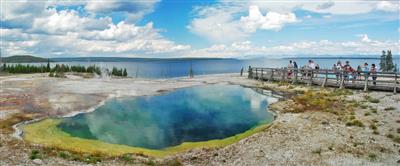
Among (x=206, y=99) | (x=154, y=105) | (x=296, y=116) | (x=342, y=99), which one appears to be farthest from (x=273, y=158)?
(x=206, y=99)

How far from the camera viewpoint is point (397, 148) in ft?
44.9

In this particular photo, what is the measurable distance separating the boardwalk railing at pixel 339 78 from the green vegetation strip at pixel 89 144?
572 inches

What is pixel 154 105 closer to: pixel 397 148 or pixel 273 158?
pixel 273 158

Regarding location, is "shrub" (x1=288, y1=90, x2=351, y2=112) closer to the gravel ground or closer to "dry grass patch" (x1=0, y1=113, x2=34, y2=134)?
the gravel ground

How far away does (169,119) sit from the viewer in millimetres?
23391

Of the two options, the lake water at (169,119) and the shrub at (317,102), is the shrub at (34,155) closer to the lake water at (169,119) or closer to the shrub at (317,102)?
the lake water at (169,119)

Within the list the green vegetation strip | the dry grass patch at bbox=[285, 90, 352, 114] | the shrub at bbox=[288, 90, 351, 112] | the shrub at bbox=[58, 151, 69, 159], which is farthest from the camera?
the shrub at bbox=[288, 90, 351, 112]

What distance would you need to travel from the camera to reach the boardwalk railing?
2805cm

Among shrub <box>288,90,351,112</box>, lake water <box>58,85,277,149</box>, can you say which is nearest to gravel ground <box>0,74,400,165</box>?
shrub <box>288,90,351,112</box>

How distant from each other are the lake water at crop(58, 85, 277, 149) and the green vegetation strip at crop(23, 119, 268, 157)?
0.81m

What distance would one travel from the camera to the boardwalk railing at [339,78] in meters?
28.0

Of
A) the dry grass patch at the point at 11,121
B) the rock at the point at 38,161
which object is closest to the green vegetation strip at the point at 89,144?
the dry grass patch at the point at 11,121

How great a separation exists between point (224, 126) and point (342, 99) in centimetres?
972

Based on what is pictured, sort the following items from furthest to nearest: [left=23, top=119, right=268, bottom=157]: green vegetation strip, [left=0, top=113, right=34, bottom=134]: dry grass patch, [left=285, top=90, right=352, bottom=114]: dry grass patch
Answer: [left=285, top=90, right=352, bottom=114]: dry grass patch, [left=0, top=113, right=34, bottom=134]: dry grass patch, [left=23, top=119, right=268, bottom=157]: green vegetation strip
